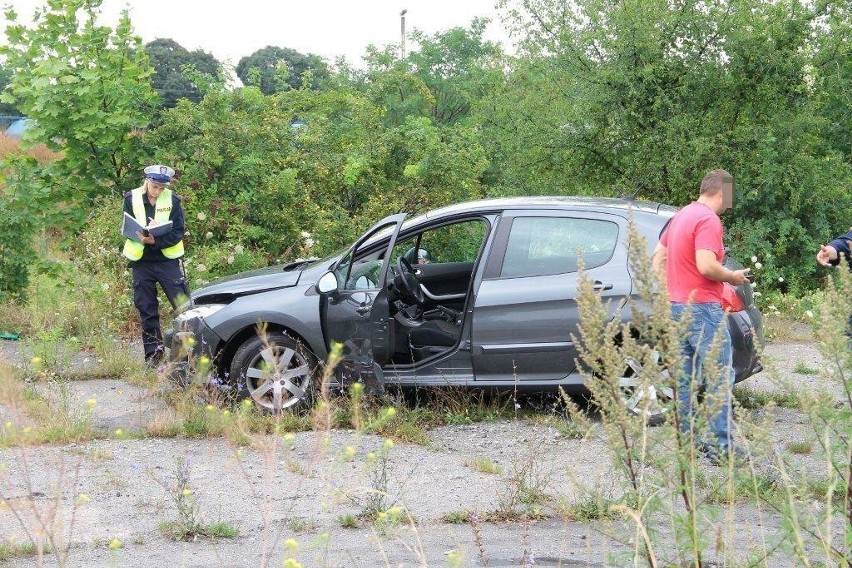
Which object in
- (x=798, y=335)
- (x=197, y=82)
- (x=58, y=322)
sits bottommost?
(x=798, y=335)

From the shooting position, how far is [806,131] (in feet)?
44.1

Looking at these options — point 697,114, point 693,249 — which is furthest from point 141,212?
point 697,114

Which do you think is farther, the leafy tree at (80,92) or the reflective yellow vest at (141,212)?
the leafy tree at (80,92)

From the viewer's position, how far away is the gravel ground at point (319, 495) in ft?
17.0

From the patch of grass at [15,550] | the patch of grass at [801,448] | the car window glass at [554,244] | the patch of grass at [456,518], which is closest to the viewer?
the patch of grass at [15,550]

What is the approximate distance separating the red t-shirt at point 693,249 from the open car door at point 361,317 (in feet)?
7.25

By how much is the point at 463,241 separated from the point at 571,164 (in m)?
2.69

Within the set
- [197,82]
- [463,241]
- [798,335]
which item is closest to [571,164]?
[463,241]

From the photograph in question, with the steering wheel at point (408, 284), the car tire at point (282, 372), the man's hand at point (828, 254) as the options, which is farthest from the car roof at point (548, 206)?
the man's hand at point (828, 254)

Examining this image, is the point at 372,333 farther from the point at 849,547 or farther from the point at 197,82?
the point at 197,82

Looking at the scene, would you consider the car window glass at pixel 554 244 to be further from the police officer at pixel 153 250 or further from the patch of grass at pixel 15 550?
the patch of grass at pixel 15 550

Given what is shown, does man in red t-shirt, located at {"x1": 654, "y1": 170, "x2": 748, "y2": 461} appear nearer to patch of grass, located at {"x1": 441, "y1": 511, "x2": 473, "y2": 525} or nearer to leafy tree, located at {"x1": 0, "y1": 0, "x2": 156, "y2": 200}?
patch of grass, located at {"x1": 441, "y1": 511, "x2": 473, "y2": 525}

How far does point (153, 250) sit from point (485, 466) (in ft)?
14.7

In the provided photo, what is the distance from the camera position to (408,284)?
8656mm
